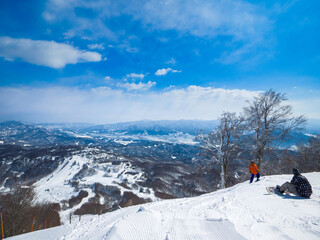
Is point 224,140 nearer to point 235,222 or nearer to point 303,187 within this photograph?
point 303,187

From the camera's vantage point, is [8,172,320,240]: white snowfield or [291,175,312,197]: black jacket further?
[291,175,312,197]: black jacket

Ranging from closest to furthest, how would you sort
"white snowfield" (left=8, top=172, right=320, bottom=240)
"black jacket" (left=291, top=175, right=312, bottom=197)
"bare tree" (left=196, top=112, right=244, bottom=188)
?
"white snowfield" (left=8, top=172, right=320, bottom=240) → "black jacket" (left=291, top=175, right=312, bottom=197) → "bare tree" (left=196, top=112, right=244, bottom=188)

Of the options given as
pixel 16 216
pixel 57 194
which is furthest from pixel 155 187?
pixel 16 216

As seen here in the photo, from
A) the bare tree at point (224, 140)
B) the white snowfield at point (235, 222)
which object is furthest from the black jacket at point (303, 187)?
the bare tree at point (224, 140)

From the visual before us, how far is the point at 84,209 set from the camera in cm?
6228

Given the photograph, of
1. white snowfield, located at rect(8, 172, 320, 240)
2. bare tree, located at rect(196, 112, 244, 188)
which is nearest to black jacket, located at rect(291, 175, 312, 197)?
white snowfield, located at rect(8, 172, 320, 240)

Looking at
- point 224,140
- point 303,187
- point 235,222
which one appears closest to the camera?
point 235,222

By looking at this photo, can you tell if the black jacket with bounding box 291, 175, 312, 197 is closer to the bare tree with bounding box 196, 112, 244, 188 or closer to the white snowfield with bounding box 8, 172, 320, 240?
the white snowfield with bounding box 8, 172, 320, 240

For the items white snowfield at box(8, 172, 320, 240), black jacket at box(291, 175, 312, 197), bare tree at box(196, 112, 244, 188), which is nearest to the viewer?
white snowfield at box(8, 172, 320, 240)

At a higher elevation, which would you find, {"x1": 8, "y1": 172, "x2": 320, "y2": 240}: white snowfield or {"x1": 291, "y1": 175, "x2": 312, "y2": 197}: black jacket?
{"x1": 291, "y1": 175, "x2": 312, "y2": 197}: black jacket

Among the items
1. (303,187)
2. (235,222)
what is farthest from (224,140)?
(235,222)

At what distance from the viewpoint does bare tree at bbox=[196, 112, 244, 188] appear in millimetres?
13938

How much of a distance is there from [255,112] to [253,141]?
3.02 m

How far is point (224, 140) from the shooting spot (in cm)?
1479
